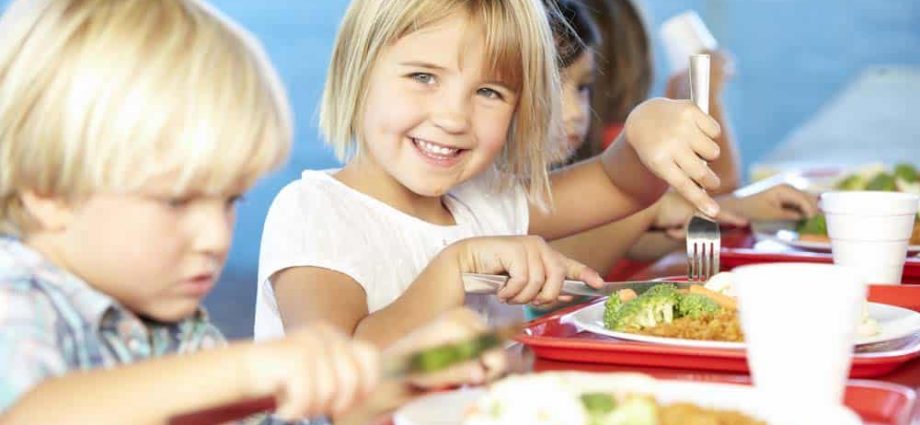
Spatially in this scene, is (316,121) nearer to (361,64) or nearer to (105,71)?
(361,64)

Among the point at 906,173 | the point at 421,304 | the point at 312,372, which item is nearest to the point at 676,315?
the point at 421,304

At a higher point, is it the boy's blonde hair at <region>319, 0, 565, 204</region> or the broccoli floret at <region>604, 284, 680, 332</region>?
the boy's blonde hair at <region>319, 0, 565, 204</region>

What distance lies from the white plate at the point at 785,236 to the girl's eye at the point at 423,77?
0.73 meters

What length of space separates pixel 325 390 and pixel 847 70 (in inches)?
220

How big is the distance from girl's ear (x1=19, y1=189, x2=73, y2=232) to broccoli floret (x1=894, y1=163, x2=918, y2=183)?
81.0 inches

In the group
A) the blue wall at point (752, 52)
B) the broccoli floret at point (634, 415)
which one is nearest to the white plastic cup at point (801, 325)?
the broccoli floret at point (634, 415)

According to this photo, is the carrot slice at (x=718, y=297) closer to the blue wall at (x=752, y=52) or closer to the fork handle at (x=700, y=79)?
the fork handle at (x=700, y=79)

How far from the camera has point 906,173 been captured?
2695 mm

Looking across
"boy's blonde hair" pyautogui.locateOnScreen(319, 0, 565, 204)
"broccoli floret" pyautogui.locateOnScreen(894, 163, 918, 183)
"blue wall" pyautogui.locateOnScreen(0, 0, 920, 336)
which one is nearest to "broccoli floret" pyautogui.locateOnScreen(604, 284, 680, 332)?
"boy's blonde hair" pyautogui.locateOnScreen(319, 0, 565, 204)

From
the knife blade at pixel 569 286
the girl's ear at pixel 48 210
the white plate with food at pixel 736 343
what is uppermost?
the girl's ear at pixel 48 210

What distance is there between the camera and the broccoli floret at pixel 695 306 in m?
1.35

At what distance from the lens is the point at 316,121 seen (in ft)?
6.41

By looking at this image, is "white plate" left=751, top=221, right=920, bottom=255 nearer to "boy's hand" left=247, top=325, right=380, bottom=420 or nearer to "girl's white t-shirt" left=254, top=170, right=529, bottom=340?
"girl's white t-shirt" left=254, top=170, right=529, bottom=340

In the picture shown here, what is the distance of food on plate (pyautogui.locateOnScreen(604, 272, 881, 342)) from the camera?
4.26 ft
